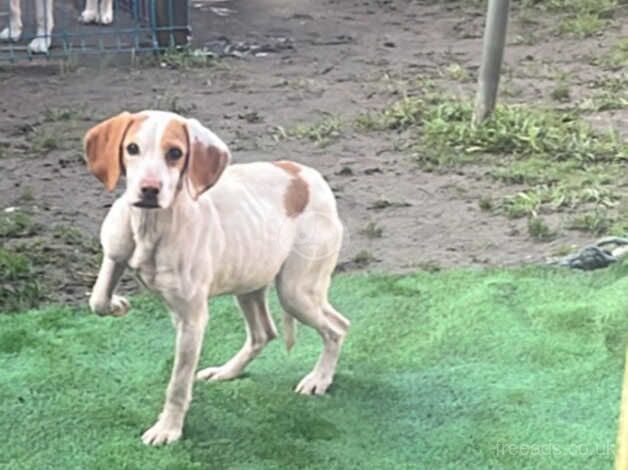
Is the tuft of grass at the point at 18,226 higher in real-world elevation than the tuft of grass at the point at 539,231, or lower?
lower

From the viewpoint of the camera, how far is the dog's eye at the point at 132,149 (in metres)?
3.47

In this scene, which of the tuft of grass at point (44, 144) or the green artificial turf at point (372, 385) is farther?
the tuft of grass at point (44, 144)

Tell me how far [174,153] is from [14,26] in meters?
6.30

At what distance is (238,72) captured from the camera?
29.7 ft

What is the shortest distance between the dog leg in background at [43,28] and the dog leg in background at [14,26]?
7.3 inches

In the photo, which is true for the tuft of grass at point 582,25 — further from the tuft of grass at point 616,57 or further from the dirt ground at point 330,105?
the tuft of grass at point 616,57

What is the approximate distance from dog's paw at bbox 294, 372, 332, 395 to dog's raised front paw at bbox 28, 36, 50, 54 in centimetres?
542

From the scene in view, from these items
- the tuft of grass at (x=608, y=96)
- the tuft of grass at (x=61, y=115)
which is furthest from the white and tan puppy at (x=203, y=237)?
the tuft of grass at (x=608, y=96)

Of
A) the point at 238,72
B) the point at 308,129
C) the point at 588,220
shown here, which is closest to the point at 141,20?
the point at 238,72

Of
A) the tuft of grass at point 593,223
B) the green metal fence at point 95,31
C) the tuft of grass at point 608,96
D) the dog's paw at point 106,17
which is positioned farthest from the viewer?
the dog's paw at point 106,17

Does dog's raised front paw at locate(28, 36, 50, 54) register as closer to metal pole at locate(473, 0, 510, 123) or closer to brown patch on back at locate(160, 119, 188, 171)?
metal pole at locate(473, 0, 510, 123)

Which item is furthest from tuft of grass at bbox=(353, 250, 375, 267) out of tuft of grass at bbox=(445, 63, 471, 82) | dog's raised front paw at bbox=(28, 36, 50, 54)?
dog's raised front paw at bbox=(28, 36, 50, 54)

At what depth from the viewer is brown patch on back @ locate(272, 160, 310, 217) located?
158 inches

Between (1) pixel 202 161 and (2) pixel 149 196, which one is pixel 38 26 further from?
(2) pixel 149 196
